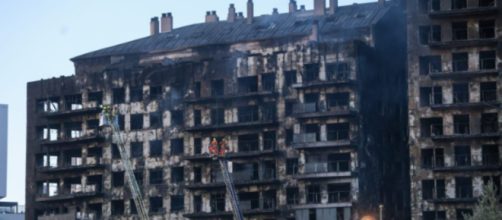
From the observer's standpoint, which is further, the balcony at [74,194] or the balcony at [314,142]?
the balcony at [74,194]

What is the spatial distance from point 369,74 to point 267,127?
43.4 ft

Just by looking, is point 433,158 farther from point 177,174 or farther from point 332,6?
point 177,174

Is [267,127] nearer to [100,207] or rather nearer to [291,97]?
[291,97]

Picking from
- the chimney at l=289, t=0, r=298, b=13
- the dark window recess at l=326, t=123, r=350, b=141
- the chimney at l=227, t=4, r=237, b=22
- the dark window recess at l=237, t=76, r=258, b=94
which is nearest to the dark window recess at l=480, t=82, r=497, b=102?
the dark window recess at l=326, t=123, r=350, b=141

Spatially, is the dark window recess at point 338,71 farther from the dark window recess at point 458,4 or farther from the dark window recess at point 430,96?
the dark window recess at point 458,4

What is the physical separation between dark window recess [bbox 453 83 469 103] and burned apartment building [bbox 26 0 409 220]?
10.1 metres

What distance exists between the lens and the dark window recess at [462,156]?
149m

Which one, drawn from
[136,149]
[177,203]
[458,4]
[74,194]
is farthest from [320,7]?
[74,194]

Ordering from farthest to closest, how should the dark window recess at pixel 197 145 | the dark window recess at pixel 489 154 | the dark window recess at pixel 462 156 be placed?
the dark window recess at pixel 197 145 < the dark window recess at pixel 462 156 < the dark window recess at pixel 489 154

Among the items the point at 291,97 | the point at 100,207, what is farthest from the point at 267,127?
the point at 100,207

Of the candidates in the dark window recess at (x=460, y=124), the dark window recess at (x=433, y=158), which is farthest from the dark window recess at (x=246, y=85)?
the dark window recess at (x=460, y=124)

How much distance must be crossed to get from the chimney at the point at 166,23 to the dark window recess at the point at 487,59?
1910 inches

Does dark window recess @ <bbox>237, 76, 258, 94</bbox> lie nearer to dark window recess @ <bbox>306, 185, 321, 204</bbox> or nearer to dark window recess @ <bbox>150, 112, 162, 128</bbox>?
dark window recess @ <bbox>150, 112, 162, 128</bbox>

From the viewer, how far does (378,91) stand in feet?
518
